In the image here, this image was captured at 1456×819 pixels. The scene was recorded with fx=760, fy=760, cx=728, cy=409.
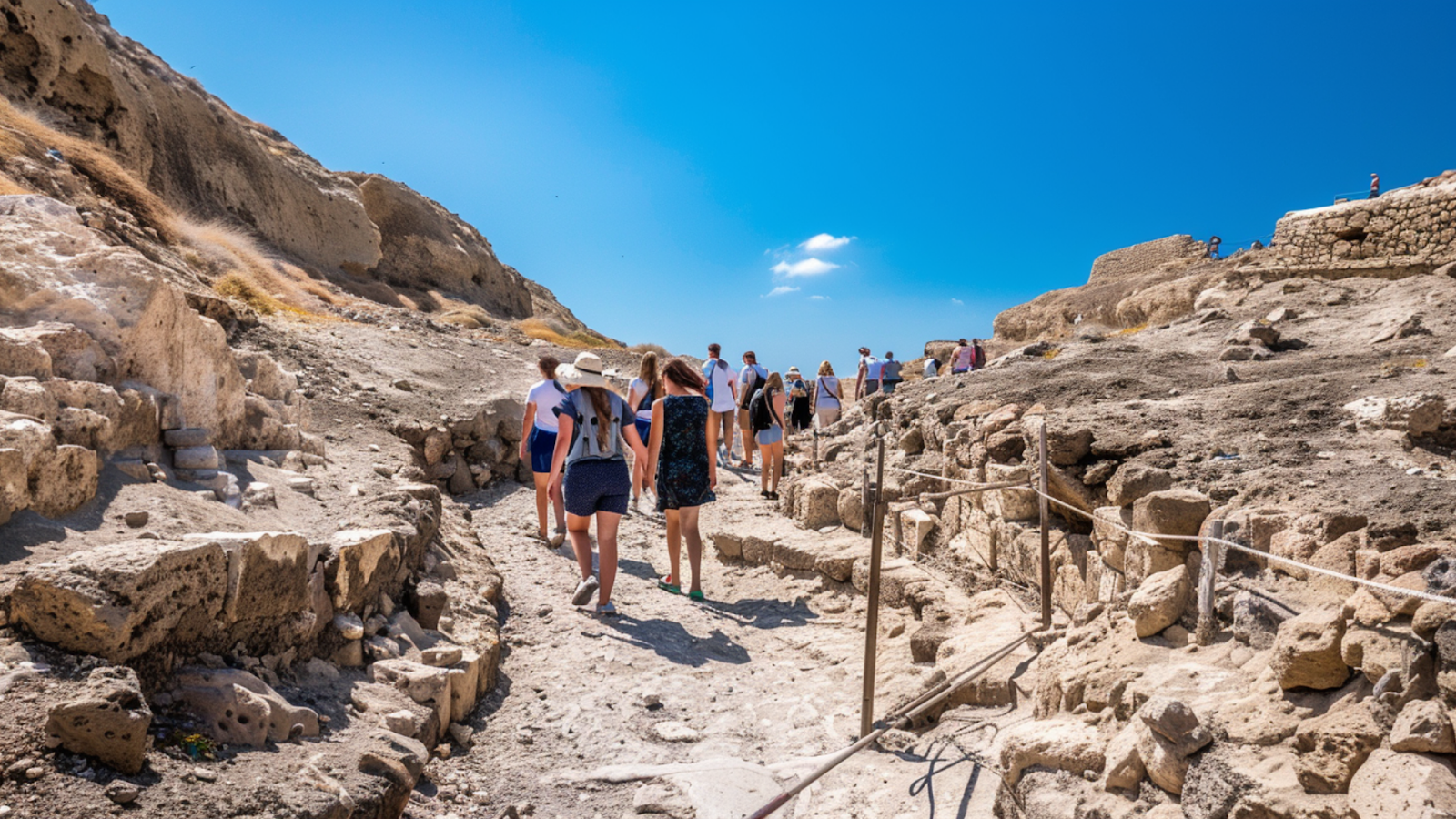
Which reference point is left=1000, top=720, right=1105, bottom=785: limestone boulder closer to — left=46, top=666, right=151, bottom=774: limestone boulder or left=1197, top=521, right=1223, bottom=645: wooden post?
left=1197, top=521, right=1223, bottom=645: wooden post


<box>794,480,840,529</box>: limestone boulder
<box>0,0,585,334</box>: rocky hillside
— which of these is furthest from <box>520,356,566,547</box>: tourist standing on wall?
<box>0,0,585,334</box>: rocky hillside

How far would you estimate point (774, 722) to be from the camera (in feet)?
12.7

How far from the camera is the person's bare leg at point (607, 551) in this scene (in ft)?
16.3

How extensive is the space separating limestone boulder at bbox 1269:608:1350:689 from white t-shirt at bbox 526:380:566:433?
5189 mm

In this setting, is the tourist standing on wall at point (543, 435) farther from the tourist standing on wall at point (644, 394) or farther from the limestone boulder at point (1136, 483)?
the limestone boulder at point (1136, 483)

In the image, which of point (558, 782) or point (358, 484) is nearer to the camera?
point (558, 782)

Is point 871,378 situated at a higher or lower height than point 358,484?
higher

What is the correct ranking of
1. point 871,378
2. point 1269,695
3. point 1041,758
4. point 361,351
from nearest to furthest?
point 1269,695, point 1041,758, point 361,351, point 871,378

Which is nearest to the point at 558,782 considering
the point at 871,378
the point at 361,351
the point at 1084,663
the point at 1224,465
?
the point at 1084,663

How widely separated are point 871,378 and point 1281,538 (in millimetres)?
11139

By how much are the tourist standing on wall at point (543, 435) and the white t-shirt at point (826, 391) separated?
16.6 ft

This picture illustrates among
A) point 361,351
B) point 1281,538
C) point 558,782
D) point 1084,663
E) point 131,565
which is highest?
point 361,351

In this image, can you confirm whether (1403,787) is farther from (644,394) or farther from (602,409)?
(644,394)

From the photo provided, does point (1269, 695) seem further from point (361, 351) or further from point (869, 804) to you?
point (361, 351)
